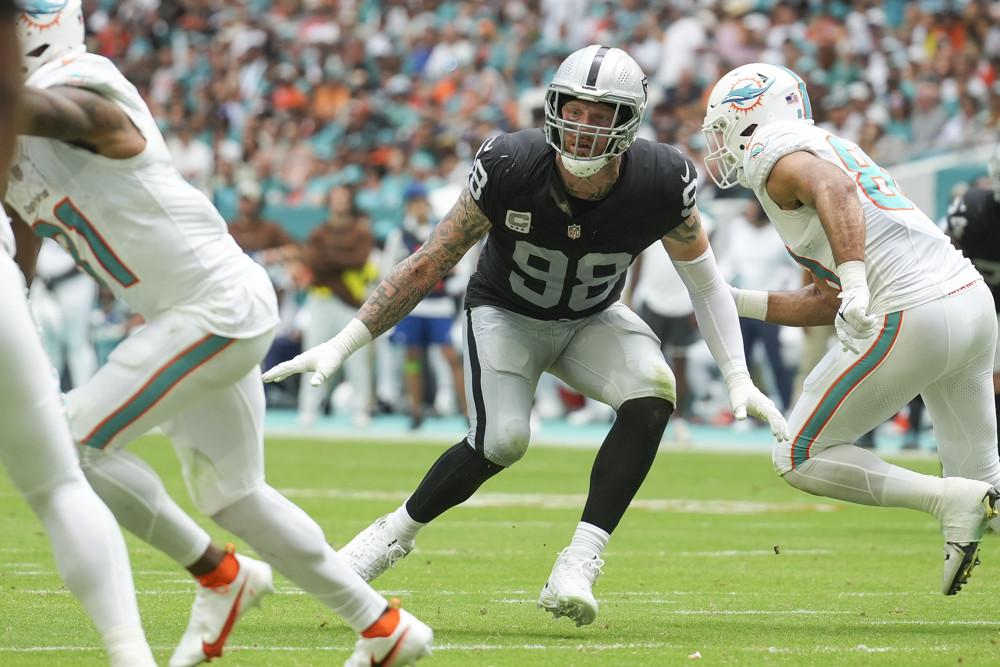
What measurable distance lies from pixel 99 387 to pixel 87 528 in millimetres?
405

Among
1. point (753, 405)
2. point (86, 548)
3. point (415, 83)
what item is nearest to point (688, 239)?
point (753, 405)

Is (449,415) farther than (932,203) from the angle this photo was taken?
Yes

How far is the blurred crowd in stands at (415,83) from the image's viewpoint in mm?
14938

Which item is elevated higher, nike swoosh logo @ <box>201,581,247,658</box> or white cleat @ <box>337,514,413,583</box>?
nike swoosh logo @ <box>201,581,247,658</box>

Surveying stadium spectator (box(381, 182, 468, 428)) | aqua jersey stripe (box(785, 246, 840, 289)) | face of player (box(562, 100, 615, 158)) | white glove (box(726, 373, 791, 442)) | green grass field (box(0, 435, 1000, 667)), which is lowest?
stadium spectator (box(381, 182, 468, 428))

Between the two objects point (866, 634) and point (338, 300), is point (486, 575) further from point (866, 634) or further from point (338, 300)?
point (338, 300)

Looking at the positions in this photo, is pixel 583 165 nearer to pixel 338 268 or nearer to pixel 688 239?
pixel 688 239

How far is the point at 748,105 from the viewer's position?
533 centimetres

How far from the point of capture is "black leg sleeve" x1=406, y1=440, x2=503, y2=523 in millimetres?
5039

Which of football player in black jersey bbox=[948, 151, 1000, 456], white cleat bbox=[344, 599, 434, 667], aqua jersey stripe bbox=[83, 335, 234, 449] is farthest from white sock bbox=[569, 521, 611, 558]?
football player in black jersey bbox=[948, 151, 1000, 456]

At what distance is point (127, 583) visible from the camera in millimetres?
3371

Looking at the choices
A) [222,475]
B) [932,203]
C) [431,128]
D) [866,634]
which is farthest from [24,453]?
[431,128]

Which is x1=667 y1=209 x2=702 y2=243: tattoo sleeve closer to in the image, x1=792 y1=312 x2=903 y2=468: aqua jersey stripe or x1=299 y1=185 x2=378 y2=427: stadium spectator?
x1=792 y1=312 x2=903 y2=468: aqua jersey stripe

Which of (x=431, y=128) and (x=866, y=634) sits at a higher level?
(x=866, y=634)
